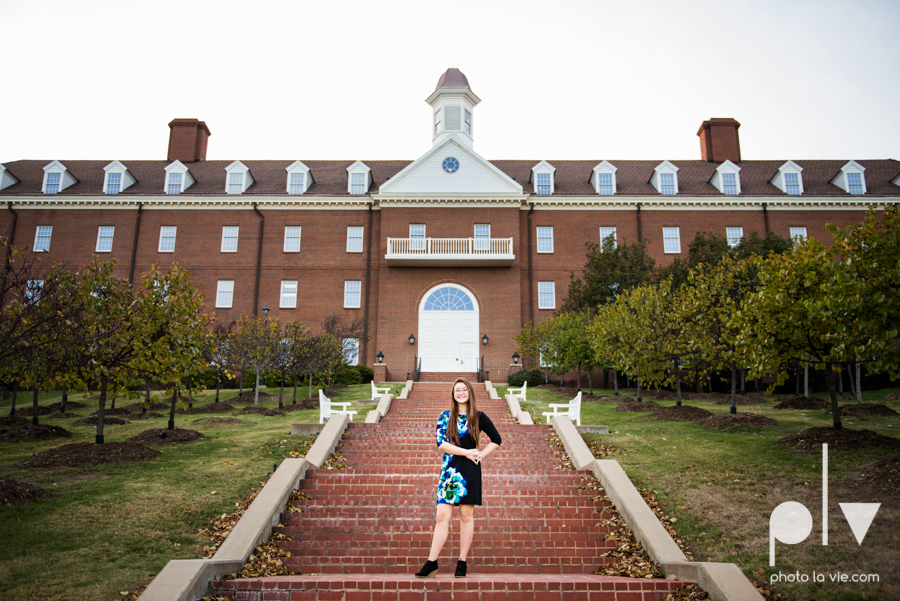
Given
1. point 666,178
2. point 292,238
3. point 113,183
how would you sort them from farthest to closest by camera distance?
point 113,183
point 666,178
point 292,238

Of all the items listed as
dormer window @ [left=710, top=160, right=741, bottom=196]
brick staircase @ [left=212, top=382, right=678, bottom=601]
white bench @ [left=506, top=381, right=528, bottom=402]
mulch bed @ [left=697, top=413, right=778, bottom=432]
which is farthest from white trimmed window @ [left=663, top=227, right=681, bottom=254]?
brick staircase @ [left=212, top=382, right=678, bottom=601]

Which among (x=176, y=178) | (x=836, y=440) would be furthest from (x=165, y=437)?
(x=176, y=178)

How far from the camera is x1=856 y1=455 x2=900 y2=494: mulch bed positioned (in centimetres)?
755

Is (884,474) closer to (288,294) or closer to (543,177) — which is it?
(543,177)

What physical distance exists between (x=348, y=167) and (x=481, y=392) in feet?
56.4

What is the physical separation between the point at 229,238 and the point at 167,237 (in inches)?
128

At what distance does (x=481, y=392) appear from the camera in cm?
1984

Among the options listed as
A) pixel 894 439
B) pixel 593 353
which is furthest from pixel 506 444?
pixel 593 353

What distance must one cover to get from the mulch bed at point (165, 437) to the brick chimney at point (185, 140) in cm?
2599

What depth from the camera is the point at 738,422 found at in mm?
12930

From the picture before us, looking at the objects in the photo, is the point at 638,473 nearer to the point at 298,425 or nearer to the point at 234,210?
the point at 298,425

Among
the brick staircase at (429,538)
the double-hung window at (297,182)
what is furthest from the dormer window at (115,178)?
the brick staircase at (429,538)

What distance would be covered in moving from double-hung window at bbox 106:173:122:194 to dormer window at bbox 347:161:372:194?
41.1 feet

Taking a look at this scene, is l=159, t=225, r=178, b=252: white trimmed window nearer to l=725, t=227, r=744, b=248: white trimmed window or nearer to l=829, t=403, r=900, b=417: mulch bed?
l=725, t=227, r=744, b=248: white trimmed window
